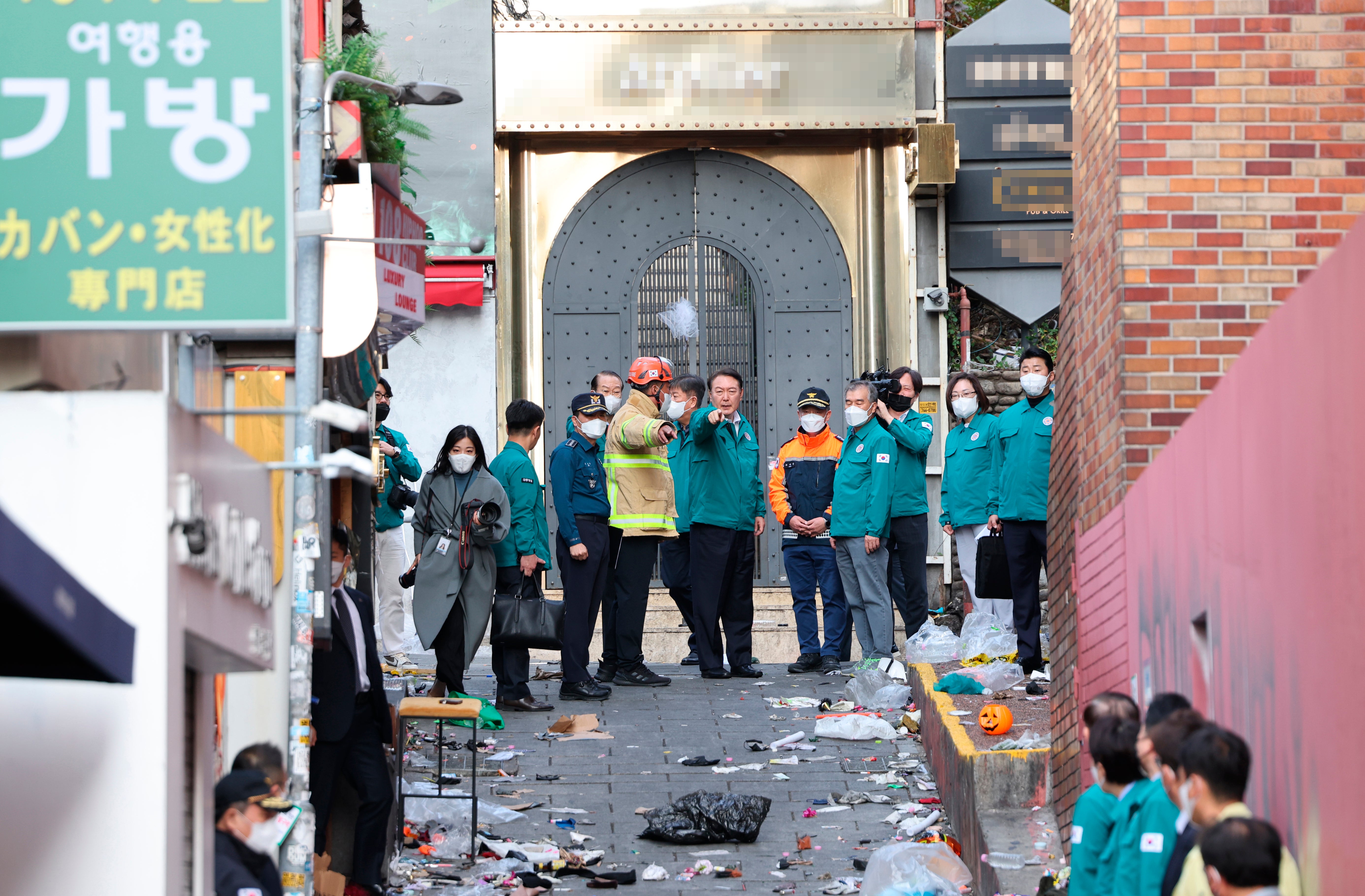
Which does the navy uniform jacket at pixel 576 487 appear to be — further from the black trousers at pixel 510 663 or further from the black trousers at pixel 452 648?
the black trousers at pixel 452 648

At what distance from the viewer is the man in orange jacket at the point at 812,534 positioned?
43.1 ft

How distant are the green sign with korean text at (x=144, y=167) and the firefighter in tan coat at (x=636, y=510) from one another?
6942 millimetres

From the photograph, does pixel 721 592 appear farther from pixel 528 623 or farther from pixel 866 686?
pixel 528 623

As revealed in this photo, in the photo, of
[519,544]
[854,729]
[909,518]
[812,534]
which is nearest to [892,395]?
[909,518]

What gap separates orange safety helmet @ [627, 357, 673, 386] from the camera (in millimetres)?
12500

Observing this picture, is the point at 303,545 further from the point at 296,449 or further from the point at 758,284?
→ the point at 758,284

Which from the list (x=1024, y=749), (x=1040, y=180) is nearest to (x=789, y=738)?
(x=1024, y=749)

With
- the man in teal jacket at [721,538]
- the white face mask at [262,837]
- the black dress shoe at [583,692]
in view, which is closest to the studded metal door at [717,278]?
the man in teal jacket at [721,538]

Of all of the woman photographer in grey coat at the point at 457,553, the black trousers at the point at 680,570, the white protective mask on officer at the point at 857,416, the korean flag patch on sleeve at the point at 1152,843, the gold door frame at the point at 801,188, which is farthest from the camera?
the gold door frame at the point at 801,188

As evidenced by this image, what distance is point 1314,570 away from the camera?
4691mm

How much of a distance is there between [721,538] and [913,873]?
16.6 feet

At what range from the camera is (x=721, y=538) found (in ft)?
42.2

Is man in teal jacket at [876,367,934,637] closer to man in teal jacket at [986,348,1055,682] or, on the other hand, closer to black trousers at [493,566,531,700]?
man in teal jacket at [986,348,1055,682]

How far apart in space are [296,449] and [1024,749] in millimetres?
4243
